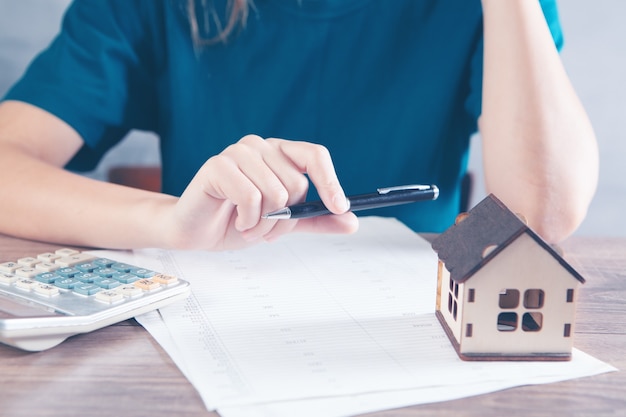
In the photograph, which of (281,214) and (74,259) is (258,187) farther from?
(74,259)

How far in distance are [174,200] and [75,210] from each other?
111mm

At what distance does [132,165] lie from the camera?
1445mm

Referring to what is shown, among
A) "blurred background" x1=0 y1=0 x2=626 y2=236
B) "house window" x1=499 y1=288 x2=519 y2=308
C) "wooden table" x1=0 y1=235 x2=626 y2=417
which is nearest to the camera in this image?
"wooden table" x1=0 y1=235 x2=626 y2=417

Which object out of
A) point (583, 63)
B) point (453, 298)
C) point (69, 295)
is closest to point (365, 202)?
point (453, 298)

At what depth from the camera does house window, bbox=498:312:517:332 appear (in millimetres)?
445

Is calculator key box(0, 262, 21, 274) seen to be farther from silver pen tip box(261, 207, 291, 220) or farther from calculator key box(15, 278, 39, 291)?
silver pen tip box(261, 207, 291, 220)

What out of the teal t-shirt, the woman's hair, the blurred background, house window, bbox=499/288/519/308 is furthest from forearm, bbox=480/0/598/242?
the blurred background

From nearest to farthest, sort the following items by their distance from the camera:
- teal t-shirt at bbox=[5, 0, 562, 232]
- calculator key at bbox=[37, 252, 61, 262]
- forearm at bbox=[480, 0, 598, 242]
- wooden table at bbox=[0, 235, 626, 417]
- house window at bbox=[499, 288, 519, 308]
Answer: wooden table at bbox=[0, 235, 626, 417] → house window at bbox=[499, 288, 519, 308] → calculator key at bbox=[37, 252, 61, 262] → forearm at bbox=[480, 0, 598, 242] → teal t-shirt at bbox=[5, 0, 562, 232]

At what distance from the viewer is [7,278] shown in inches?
20.4

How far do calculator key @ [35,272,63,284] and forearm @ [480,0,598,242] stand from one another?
1.63 feet

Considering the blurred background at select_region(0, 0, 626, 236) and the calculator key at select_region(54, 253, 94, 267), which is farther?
the blurred background at select_region(0, 0, 626, 236)

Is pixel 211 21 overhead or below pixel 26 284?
overhead

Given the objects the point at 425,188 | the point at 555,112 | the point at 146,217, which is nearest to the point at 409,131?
the point at 555,112

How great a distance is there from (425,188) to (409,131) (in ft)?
1.23
